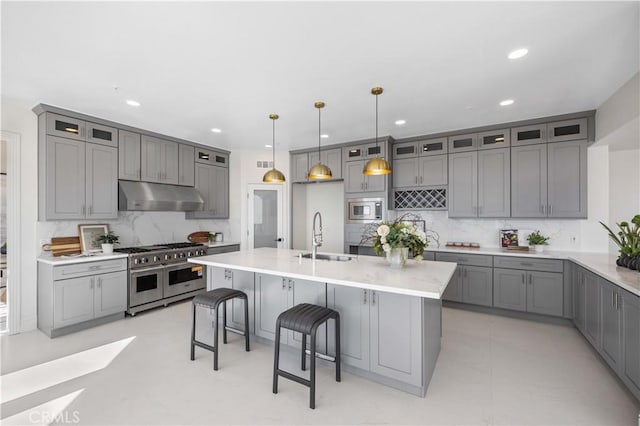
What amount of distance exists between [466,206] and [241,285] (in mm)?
3563

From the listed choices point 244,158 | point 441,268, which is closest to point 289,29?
point 441,268

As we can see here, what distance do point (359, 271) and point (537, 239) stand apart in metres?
3.15

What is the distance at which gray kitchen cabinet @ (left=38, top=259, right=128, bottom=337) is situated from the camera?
3348mm

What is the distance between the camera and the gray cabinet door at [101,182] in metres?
3.85

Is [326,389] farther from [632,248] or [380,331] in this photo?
[632,248]

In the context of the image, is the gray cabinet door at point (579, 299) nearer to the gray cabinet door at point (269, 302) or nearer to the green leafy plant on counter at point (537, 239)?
the green leafy plant on counter at point (537, 239)

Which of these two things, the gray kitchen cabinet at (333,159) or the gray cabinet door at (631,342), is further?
the gray kitchen cabinet at (333,159)

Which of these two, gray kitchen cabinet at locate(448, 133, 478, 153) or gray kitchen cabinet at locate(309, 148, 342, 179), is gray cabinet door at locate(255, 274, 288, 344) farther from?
gray kitchen cabinet at locate(448, 133, 478, 153)

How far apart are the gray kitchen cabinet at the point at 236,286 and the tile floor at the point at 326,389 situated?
240 mm

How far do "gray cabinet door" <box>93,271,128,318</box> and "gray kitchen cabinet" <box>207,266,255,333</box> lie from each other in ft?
4.48

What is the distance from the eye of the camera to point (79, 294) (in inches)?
139

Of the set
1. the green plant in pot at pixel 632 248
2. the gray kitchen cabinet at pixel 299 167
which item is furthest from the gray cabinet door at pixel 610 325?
the gray kitchen cabinet at pixel 299 167

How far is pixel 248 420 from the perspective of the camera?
1996mm

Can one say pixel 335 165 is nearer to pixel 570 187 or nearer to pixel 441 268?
pixel 441 268
